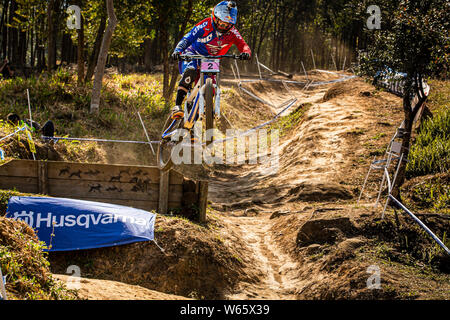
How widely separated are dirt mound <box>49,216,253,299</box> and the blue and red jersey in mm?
3363

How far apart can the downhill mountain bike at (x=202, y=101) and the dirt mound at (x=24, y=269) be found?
3.78 m

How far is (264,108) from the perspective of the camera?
80.8 feet

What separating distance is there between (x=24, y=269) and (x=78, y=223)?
104 inches

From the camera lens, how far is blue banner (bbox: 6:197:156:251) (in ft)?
21.6

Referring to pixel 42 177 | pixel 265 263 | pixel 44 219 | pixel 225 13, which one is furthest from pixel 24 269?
pixel 225 13

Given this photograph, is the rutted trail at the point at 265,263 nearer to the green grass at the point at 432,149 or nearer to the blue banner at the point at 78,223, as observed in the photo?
the blue banner at the point at 78,223

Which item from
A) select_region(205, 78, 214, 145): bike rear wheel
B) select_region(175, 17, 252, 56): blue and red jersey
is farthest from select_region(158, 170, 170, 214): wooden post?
select_region(175, 17, 252, 56): blue and red jersey

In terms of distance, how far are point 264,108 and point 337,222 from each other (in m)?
17.1

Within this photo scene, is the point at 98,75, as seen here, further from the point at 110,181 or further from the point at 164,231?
the point at 164,231

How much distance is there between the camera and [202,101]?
25.7ft

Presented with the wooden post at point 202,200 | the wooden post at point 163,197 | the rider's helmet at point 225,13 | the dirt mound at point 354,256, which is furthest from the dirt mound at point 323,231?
the rider's helmet at point 225,13

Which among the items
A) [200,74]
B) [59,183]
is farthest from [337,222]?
[59,183]

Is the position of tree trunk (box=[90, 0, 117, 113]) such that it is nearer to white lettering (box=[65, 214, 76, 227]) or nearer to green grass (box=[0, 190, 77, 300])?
white lettering (box=[65, 214, 76, 227])

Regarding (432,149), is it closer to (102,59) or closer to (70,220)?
(70,220)
